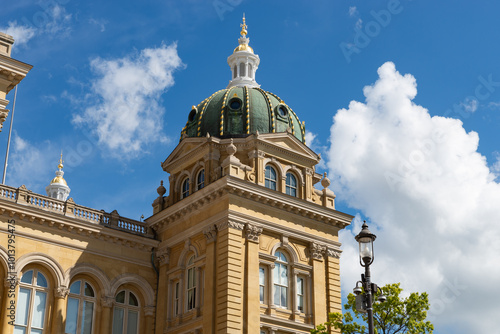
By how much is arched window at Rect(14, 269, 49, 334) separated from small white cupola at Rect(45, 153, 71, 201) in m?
38.9

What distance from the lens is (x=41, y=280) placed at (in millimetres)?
35188

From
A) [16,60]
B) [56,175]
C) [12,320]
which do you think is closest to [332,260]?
[12,320]

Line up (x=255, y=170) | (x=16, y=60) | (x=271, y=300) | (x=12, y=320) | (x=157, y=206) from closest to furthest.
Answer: (x=16, y=60)
(x=12, y=320)
(x=271, y=300)
(x=255, y=170)
(x=157, y=206)

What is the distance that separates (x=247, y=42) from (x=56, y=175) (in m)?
34.2

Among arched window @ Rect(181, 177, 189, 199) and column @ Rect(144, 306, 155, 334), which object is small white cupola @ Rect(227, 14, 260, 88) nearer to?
arched window @ Rect(181, 177, 189, 199)

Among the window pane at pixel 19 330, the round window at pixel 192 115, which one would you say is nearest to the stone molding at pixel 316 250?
the round window at pixel 192 115

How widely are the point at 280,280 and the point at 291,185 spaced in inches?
221

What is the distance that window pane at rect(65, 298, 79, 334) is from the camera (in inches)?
1389

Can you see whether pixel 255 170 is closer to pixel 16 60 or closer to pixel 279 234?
pixel 279 234

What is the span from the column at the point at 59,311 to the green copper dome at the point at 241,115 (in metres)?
→ 11.6

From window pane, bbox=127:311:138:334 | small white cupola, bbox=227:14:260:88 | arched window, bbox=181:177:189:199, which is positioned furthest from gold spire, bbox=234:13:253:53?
window pane, bbox=127:311:138:334

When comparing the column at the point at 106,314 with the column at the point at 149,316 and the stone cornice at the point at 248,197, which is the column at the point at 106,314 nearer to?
the column at the point at 149,316

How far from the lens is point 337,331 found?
36250mm

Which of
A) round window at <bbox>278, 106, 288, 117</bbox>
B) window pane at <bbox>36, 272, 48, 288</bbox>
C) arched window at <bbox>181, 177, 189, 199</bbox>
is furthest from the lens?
round window at <bbox>278, 106, 288, 117</bbox>
